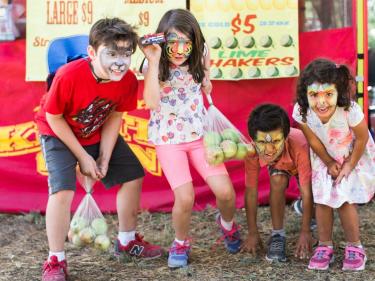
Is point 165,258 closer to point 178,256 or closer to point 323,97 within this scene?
point 178,256

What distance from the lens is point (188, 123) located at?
12.9 feet

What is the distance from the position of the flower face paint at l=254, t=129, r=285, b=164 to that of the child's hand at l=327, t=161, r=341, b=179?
0.30m

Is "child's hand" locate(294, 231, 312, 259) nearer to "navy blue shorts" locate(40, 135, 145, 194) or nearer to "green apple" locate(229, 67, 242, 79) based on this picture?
"navy blue shorts" locate(40, 135, 145, 194)

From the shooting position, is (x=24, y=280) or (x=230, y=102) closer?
(x=24, y=280)

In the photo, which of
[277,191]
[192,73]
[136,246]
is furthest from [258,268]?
[192,73]

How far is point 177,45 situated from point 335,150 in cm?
110

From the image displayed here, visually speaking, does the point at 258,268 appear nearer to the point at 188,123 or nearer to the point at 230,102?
the point at 188,123

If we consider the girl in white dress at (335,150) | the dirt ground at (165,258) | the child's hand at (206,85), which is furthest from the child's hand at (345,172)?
the child's hand at (206,85)

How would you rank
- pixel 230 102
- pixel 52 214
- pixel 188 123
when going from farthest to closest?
pixel 230 102
pixel 188 123
pixel 52 214

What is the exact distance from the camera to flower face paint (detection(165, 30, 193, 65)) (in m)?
3.80

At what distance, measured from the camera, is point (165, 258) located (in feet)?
13.7

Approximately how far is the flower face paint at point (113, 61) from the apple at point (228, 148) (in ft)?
2.41

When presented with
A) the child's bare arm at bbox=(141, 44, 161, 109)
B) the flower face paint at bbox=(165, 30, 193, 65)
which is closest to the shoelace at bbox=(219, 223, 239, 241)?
the child's bare arm at bbox=(141, 44, 161, 109)

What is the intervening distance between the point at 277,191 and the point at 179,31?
1.16 m
